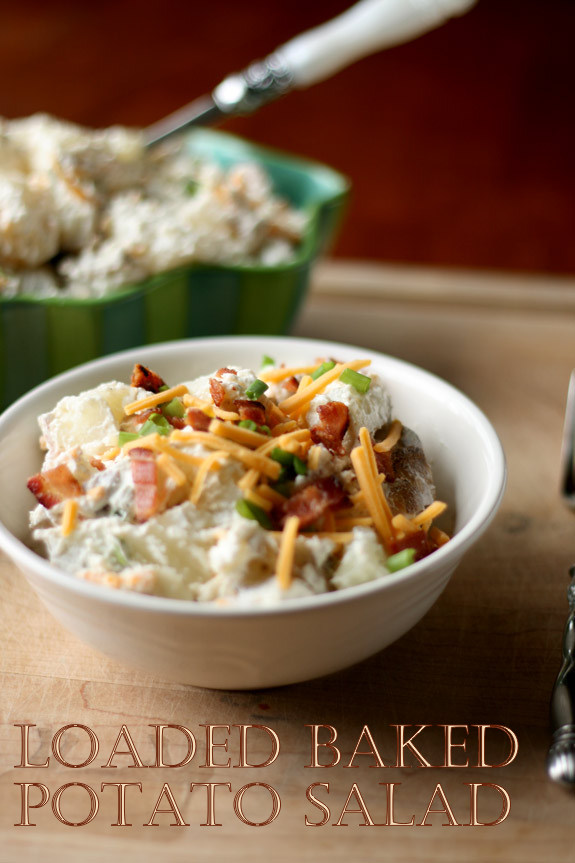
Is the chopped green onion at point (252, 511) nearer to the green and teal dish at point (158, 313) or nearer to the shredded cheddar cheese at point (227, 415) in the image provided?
the shredded cheddar cheese at point (227, 415)

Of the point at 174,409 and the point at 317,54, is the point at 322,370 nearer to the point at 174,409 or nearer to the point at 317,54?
the point at 174,409

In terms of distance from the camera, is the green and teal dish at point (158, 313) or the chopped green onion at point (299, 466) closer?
the chopped green onion at point (299, 466)

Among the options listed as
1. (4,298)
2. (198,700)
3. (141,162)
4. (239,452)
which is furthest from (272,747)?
(141,162)

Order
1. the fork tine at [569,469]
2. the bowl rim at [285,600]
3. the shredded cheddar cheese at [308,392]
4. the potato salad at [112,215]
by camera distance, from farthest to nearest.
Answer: the potato salad at [112,215]
the fork tine at [569,469]
the shredded cheddar cheese at [308,392]
the bowl rim at [285,600]

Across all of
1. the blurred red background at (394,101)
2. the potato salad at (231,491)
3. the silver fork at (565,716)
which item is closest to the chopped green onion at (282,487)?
the potato salad at (231,491)

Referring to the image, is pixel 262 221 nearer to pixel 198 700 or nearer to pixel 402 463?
pixel 402 463

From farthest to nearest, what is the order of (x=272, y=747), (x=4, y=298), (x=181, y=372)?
(x=4, y=298) → (x=181, y=372) → (x=272, y=747)

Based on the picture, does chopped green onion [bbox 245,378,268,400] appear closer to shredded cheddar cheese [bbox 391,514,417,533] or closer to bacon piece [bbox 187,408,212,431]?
bacon piece [bbox 187,408,212,431]
